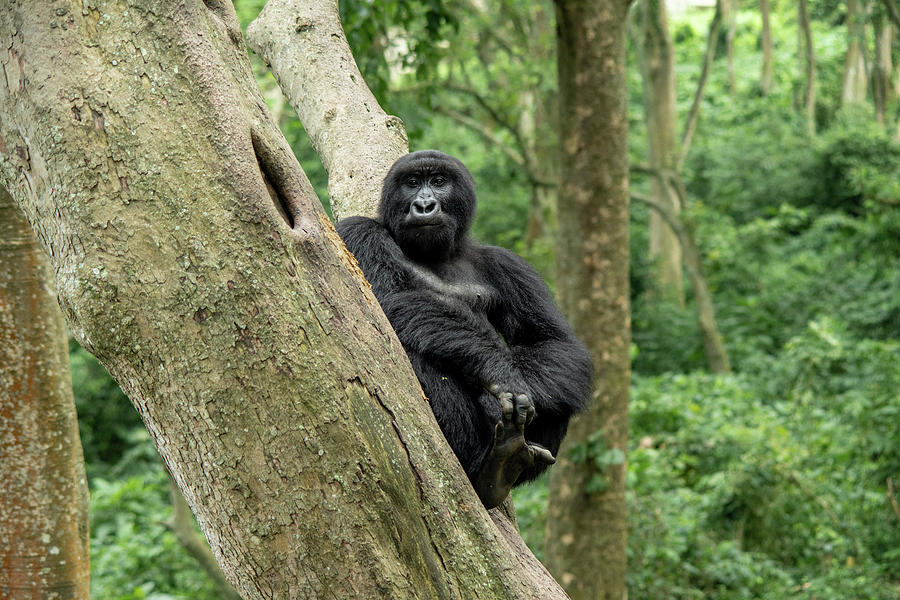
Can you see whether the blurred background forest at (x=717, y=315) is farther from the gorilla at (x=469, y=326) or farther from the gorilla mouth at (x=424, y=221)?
the gorilla mouth at (x=424, y=221)

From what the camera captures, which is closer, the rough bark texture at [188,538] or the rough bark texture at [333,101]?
the rough bark texture at [333,101]

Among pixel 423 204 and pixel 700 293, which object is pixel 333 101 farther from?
pixel 700 293

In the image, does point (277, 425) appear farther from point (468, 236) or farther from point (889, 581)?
point (889, 581)

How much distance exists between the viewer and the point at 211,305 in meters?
1.85

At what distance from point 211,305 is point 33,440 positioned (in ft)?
6.23

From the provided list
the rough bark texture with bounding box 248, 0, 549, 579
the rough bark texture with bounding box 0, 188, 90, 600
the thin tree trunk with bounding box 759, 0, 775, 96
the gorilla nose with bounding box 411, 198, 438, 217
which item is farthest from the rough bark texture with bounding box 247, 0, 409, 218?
the thin tree trunk with bounding box 759, 0, 775, 96

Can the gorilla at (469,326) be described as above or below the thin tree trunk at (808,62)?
above

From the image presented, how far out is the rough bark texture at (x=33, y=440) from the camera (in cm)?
327

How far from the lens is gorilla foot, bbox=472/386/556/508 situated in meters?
2.77

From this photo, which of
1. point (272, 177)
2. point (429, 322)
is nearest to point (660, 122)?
point (429, 322)

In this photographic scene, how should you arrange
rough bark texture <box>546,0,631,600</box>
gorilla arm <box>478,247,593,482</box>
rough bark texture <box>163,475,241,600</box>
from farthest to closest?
rough bark texture <box>546,0,631,600</box>, rough bark texture <box>163,475,241,600</box>, gorilla arm <box>478,247,593,482</box>

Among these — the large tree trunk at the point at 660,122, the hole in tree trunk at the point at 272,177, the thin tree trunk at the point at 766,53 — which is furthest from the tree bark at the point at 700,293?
the hole in tree trunk at the point at 272,177

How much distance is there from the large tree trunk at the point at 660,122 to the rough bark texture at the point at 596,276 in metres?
7.55

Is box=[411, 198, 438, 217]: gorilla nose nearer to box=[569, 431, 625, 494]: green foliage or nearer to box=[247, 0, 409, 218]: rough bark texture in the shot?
box=[247, 0, 409, 218]: rough bark texture
